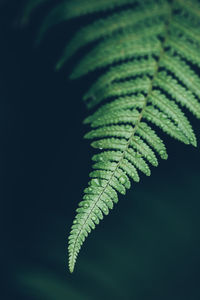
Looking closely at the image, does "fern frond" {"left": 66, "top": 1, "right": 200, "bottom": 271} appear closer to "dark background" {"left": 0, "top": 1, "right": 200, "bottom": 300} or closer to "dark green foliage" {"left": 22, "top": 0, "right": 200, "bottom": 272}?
"dark green foliage" {"left": 22, "top": 0, "right": 200, "bottom": 272}

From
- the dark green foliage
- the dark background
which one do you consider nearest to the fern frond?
the dark green foliage

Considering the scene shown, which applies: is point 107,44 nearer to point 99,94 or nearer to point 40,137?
point 99,94

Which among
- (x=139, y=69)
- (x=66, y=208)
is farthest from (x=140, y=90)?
(x=66, y=208)

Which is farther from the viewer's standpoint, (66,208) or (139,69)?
(66,208)

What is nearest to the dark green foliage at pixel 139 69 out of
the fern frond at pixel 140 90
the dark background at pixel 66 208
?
the fern frond at pixel 140 90

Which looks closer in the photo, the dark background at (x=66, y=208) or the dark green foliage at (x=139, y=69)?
the dark green foliage at (x=139, y=69)

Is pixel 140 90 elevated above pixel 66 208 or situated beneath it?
elevated above

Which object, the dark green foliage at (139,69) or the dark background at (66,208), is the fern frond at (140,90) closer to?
the dark green foliage at (139,69)

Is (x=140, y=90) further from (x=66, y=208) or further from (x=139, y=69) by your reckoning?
(x=66, y=208)
